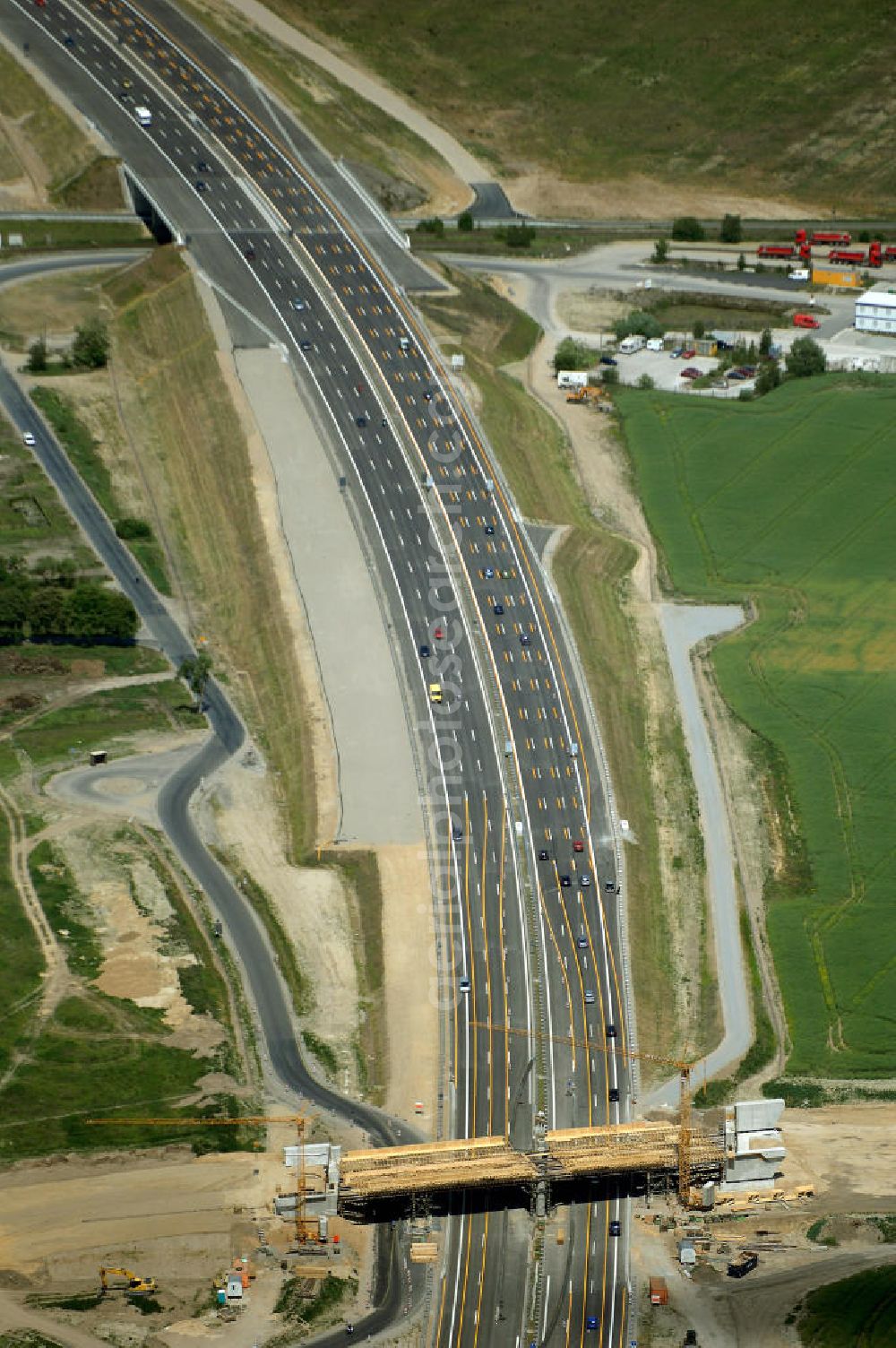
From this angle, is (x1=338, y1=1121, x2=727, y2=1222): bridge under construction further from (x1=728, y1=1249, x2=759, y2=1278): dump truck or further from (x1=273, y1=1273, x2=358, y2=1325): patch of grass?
(x1=728, y1=1249, x2=759, y2=1278): dump truck

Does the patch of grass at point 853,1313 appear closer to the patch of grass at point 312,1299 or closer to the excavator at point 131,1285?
the patch of grass at point 312,1299

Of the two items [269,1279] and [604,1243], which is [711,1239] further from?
[269,1279]

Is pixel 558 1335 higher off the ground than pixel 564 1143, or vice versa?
pixel 564 1143

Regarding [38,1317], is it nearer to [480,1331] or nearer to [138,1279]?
[138,1279]

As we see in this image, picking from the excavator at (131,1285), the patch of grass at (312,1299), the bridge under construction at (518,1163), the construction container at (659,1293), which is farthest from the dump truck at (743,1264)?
the excavator at (131,1285)

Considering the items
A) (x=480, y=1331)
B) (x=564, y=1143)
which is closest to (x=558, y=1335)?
(x=480, y=1331)

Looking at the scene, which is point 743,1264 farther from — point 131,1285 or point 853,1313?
point 131,1285

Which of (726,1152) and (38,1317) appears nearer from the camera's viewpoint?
(38,1317)
